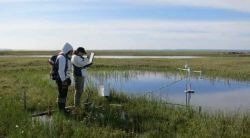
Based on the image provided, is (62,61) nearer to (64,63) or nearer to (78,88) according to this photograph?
(64,63)

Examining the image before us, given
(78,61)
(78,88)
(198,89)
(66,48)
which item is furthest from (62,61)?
(198,89)

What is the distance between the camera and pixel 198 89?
72.5ft

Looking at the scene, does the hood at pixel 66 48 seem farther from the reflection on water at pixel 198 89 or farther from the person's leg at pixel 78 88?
the reflection on water at pixel 198 89

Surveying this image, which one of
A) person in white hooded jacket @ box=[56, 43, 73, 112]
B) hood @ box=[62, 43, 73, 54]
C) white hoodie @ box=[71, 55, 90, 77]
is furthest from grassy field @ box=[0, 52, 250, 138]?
hood @ box=[62, 43, 73, 54]

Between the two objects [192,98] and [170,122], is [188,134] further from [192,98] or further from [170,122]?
[192,98]

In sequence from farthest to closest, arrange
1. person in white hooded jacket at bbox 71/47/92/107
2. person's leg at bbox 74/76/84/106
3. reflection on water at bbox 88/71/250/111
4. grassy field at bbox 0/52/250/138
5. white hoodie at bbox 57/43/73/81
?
reflection on water at bbox 88/71/250/111, person's leg at bbox 74/76/84/106, person in white hooded jacket at bbox 71/47/92/107, white hoodie at bbox 57/43/73/81, grassy field at bbox 0/52/250/138

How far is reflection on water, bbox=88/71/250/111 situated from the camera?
1722 cm

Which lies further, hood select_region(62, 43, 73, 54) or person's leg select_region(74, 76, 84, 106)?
person's leg select_region(74, 76, 84, 106)

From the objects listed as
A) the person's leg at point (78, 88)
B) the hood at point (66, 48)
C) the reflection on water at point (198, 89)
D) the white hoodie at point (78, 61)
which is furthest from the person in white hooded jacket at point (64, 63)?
the reflection on water at point (198, 89)

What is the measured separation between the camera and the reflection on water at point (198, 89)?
17216 millimetres

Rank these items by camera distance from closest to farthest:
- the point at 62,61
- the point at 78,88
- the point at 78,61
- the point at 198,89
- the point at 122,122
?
1. the point at 62,61
2. the point at 122,122
3. the point at 78,61
4. the point at 78,88
5. the point at 198,89

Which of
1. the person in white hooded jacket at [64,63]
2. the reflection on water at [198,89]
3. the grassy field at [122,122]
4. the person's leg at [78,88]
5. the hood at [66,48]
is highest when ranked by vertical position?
the hood at [66,48]

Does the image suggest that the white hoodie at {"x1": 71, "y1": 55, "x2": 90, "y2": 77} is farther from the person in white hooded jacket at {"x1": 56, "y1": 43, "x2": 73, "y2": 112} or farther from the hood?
the hood

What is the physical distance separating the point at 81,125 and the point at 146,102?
165 inches
